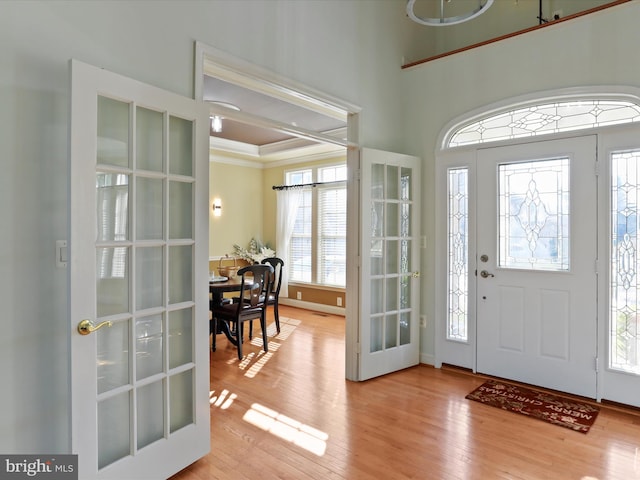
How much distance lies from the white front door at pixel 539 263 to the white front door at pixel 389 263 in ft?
Result: 2.12

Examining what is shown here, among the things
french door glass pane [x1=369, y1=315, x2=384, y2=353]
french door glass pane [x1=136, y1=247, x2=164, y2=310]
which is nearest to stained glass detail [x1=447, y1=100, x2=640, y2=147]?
french door glass pane [x1=369, y1=315, x2=384, y2=353]

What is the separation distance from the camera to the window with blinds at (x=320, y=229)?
6824mm

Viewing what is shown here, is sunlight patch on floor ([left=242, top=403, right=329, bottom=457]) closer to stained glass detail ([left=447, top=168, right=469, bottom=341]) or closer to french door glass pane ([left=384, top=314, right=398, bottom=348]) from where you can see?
french door glass pane ([left=384, top=314, right=398, bottom=348])

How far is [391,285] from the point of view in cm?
395

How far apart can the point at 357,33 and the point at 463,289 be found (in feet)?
8.90

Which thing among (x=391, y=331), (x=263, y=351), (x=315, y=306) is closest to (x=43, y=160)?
(x=391, y=331)

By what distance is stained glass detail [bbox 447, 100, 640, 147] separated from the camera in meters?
3.14

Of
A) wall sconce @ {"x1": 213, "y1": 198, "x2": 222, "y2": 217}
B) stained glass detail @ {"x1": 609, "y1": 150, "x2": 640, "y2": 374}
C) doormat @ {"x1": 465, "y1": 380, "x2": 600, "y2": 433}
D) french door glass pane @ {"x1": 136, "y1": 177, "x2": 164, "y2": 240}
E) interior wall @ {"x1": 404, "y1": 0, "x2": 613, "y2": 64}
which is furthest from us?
wall sconce @ {"x1": 213, "y1": 198, "x2": 222, "y2": 217}

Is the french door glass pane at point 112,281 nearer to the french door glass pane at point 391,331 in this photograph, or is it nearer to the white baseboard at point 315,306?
the french door glass pane at point 391,331

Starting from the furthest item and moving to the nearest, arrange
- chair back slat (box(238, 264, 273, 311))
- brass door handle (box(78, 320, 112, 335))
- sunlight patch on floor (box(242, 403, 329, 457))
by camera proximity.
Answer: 1. chair back slat (box(238, 264, 273, 311))
2. sunlight patch on floor (box(242, 403, 329, 457))
3. brass door handle (box(78, 320, 112, 335))

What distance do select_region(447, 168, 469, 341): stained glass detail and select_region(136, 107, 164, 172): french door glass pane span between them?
2.89 metres

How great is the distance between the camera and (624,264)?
310cm

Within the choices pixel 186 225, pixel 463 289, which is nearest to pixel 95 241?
pixel 186 225

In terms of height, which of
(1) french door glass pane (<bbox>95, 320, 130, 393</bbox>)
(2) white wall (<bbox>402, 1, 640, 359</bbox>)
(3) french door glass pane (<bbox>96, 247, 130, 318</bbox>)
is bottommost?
(1) french door glass pane (<bbox>95, 320, 130, 393</bbox>)
